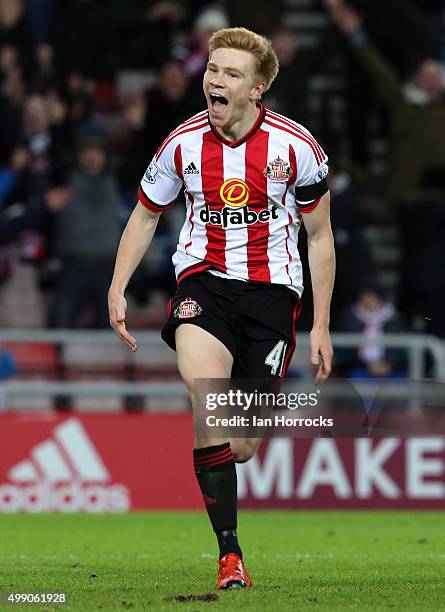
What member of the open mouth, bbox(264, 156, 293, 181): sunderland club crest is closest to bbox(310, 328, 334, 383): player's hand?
bbox(264, 156, 293, 181): sunderland club crest

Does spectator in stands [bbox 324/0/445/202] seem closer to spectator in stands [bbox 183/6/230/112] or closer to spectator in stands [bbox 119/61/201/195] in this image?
spectator in stands [bbox 183/6/230/112]

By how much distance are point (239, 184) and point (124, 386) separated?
6.09m

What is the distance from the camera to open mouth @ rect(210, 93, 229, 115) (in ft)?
21.9

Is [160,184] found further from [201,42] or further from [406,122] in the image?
[201,42]

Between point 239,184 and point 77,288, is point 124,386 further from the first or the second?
point 239,184

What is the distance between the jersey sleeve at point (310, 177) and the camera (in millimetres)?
6832

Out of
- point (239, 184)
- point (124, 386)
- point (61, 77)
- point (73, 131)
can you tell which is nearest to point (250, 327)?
point (239, 184)

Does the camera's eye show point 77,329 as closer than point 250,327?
No

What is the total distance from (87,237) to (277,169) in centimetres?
669

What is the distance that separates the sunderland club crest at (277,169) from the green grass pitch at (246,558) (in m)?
1.88

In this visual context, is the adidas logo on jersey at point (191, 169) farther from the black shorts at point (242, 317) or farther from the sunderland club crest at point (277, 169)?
the black shorts at point (242, 317)

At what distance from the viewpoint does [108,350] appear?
1344cm

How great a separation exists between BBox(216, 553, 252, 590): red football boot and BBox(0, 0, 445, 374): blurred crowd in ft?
21.6

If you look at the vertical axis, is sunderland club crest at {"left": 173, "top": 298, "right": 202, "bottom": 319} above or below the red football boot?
above
